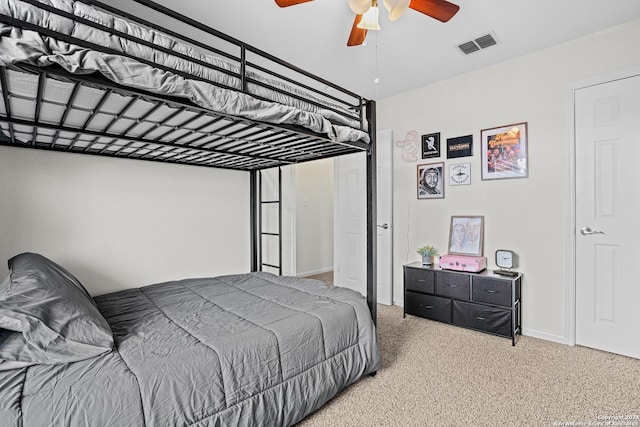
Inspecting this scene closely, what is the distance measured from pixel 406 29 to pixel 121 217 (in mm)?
2727

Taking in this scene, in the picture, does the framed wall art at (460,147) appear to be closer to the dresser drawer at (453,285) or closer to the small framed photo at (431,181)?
the small framed photo at (431,181)

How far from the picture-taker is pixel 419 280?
3.22 m

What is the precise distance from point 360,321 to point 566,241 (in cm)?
203

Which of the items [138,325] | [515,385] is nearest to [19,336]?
[138,325]

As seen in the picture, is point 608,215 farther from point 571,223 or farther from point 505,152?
point 505,152

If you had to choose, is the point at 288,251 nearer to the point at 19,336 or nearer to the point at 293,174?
the point at 293,174

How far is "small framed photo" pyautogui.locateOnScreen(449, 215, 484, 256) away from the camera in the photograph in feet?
10.2

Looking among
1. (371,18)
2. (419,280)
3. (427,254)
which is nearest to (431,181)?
(427,254)

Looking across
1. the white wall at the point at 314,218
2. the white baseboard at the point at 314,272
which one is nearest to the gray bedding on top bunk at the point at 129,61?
the white wall at the point at 314,218

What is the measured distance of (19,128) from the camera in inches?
72.2

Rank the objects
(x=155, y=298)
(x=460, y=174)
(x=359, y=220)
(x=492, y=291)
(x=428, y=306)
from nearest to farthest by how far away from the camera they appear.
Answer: (x=155, y=298)
(x=492, y=291)
(x=428, y=306)
(x=460, y=174)
(x=359, y=220)

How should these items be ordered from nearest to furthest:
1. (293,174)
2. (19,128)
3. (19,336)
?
(19,336) → (19,128) → (293,174)

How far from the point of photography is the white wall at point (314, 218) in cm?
527

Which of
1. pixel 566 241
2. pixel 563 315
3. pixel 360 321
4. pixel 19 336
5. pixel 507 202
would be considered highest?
pixel 507 202
